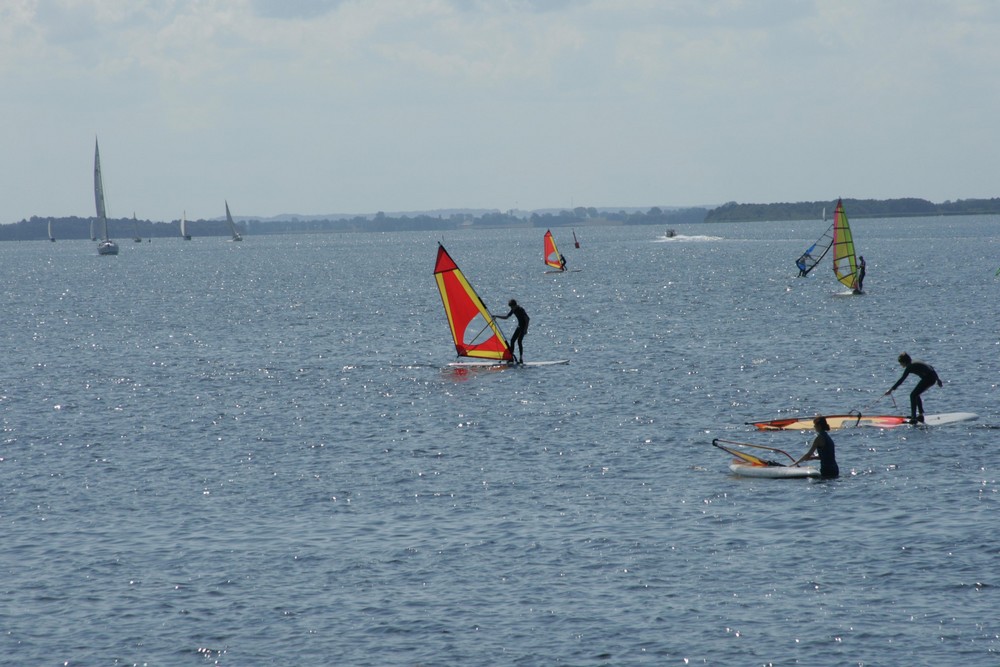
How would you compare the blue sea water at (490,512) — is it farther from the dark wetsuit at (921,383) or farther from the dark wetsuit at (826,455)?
the dark wetsuit at (921,383)

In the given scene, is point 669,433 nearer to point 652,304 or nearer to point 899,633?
point 899,633

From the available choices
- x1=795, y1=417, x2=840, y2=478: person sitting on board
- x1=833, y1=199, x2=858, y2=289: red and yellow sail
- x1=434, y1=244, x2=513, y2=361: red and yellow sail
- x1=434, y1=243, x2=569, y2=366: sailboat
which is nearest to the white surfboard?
x1=434, y1=243, x2=569, y2=366: sailboat

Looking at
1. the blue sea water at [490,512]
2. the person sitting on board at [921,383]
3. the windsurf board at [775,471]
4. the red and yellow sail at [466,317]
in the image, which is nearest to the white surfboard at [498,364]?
the red and yellow sail at [466,317]

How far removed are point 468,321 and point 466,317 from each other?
0.71ft

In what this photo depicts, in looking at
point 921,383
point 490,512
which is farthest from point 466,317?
point 490,512

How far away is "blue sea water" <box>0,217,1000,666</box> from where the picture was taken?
18406 millimetres

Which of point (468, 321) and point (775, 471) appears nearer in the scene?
point (775, 471)

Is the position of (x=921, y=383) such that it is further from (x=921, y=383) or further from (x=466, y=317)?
(x=466, y=317)

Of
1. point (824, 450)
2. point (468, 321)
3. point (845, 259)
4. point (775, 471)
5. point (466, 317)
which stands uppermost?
point (845, 259)

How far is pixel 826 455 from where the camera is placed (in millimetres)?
26500

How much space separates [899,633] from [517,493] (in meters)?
9.65

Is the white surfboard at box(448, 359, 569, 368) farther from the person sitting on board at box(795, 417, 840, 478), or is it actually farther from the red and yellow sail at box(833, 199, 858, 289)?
the red and yellow sail at box(833, 199, 858, 289)

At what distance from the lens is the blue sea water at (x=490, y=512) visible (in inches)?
725

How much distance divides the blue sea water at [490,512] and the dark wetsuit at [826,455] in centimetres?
32
